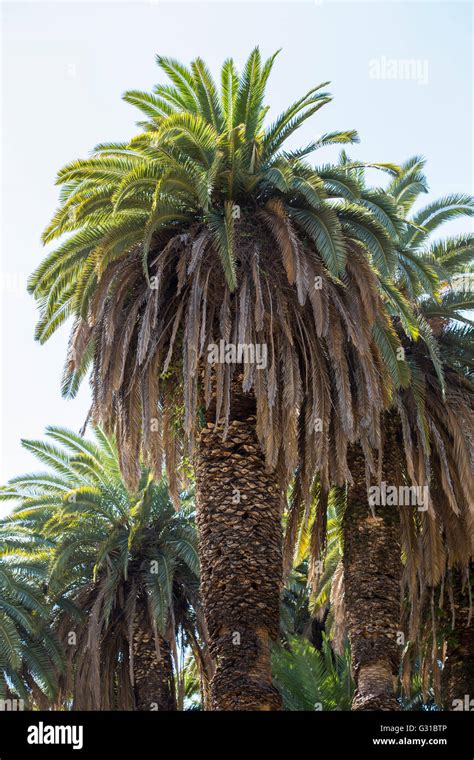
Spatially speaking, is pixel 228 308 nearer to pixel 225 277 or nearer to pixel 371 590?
pixel 225 277

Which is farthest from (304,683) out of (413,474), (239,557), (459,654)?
(239,557)

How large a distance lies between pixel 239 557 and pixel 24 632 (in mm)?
12795

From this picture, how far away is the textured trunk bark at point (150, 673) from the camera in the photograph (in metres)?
27.0

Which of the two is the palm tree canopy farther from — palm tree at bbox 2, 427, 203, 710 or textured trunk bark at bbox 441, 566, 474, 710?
palm tree at bbox 2, 427, 203, 710

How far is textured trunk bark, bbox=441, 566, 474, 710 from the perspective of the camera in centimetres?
2273

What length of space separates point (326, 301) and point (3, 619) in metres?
12.5

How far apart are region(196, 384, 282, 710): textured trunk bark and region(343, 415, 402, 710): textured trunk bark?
2.88m

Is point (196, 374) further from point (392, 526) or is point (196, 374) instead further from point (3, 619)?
point (3, 619)

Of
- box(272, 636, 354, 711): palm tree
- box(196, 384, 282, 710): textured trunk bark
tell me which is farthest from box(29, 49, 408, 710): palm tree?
box(272, 636, 354, 711): palm tree

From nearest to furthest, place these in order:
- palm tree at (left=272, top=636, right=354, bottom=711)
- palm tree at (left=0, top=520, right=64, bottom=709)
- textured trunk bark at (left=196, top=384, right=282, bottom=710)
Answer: textured trunk bark at (left=196, top=384, right=282, bottom=710)
palm tree at (left=272, top=636, right=354, bottom=711)
palm tree at (left=0, top=520, right=64, bottom=709)

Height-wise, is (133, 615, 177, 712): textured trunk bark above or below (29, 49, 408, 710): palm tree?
below

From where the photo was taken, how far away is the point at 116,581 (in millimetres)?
27766

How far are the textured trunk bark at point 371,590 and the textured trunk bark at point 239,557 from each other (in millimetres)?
2876
